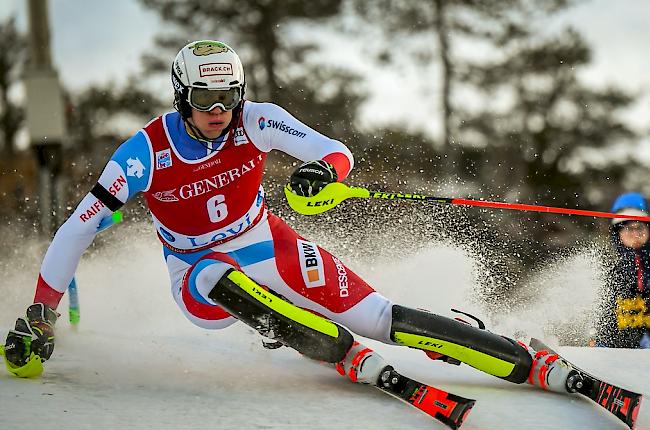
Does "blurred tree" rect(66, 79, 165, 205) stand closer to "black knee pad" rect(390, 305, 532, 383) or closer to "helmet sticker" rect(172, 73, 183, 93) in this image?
"helmet sticker" rect(172, 73, 183, 93)

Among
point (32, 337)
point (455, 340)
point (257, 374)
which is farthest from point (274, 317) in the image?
point (32, 337)

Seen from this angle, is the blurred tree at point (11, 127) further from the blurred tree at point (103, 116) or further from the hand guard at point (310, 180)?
the hand guard at point (310, 180)

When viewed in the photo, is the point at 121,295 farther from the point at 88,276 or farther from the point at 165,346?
the point at 165,346

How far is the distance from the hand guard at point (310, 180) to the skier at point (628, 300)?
3323 mm

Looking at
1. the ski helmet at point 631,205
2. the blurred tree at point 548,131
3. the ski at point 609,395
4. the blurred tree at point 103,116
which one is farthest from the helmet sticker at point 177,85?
the blurred tree at point 103,116

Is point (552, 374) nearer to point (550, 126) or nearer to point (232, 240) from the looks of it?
point (232, 240)

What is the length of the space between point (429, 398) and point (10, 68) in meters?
19.1

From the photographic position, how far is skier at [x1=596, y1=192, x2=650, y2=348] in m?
6.49

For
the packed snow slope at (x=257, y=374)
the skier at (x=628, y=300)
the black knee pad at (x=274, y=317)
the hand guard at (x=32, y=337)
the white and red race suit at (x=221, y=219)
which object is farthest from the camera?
the skier at (x=628, y=300)

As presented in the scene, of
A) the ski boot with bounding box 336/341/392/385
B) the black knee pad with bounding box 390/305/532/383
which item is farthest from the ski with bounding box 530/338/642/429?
the ski boot with bounding box 336/341/392/385

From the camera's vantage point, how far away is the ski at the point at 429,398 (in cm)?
358

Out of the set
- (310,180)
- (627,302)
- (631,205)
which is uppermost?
(631,205)

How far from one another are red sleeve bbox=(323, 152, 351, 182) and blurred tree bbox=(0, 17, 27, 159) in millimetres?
16982

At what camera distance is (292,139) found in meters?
4.32
